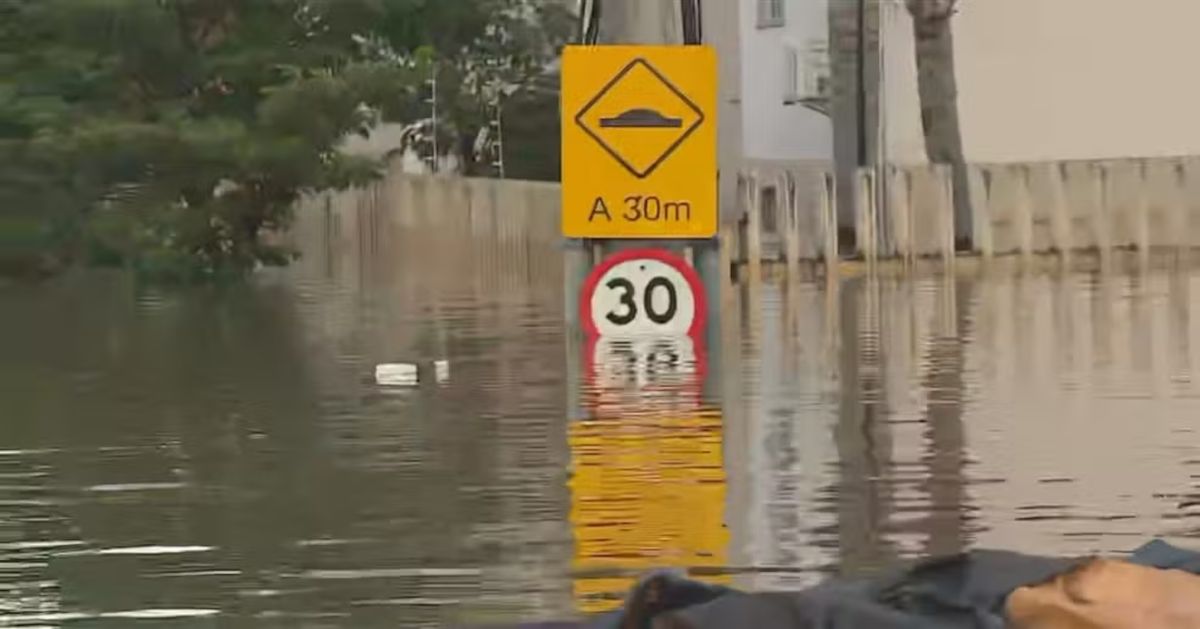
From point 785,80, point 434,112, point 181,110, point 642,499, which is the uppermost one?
point 785,80

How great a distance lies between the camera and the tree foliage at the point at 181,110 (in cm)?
1374

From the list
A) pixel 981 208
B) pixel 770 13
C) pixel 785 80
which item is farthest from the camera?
pixel 770 13

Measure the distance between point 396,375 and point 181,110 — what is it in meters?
6.67

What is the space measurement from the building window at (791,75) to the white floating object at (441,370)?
15708 mm

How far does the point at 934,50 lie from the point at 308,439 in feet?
45.0

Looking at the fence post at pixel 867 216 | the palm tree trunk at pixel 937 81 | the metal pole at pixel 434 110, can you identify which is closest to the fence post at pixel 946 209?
the palm tree trunk at pixel 937 81

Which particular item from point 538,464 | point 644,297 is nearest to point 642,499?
point 538,464

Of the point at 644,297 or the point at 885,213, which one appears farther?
the point at 885,213

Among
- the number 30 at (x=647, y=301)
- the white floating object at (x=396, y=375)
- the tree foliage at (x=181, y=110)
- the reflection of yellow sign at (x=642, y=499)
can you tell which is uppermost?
the tree foliage at (x=181, y=110)

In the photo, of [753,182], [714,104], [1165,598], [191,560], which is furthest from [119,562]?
[753,182]

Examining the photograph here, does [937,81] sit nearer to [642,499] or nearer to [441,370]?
[441,370]

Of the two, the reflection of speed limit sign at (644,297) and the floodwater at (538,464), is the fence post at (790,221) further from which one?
the reflection of speed limit sign at (644,297)

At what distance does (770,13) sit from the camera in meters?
25.5

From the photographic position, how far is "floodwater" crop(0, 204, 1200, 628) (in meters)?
4.08
